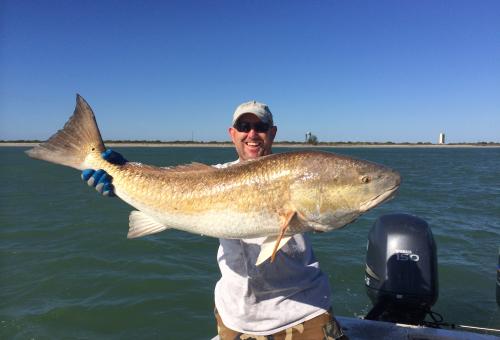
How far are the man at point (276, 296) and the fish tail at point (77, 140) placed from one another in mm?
1855

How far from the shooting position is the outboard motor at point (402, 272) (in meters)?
5.49

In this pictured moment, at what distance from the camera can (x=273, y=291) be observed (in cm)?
367

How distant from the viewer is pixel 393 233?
597cm

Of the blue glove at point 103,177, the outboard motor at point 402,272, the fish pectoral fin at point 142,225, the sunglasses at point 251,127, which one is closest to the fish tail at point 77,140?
the blue glove at point 103,177

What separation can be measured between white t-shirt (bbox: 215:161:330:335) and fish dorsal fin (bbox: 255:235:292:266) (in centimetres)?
36

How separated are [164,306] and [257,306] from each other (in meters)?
4.94

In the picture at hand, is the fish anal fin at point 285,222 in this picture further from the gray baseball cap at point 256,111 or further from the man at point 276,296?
the gray baseball cap at point 256,111

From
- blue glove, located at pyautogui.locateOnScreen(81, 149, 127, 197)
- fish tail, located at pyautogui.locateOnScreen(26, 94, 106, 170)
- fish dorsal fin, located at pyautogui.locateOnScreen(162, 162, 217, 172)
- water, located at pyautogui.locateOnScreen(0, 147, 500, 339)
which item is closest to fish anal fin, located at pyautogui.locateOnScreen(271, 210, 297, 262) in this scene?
fish dorsal fin, located at pyautogui.locateOnScreen(162, 162, 217, 172)

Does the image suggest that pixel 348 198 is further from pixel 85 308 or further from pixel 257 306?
pixel 85 308

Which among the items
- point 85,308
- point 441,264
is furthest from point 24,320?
point 441,264

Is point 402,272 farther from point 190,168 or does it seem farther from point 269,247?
point 190,168

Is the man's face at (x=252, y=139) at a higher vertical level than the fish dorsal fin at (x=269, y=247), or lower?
higher

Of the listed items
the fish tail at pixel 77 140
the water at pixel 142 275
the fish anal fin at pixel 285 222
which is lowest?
the water at pixel 142 275

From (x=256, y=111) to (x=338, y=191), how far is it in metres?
1.39
